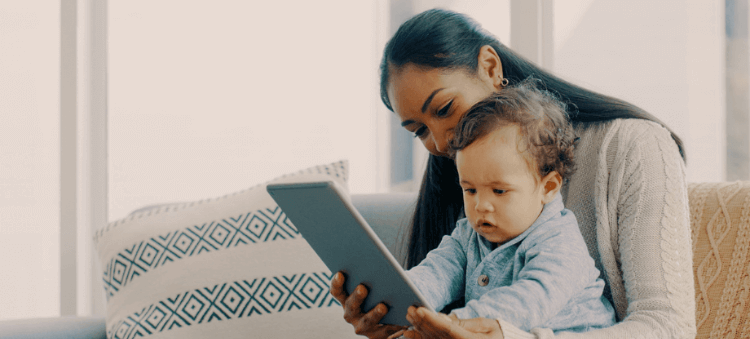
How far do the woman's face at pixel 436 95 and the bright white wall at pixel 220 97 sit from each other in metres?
1.10

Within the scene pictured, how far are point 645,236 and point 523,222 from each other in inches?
7.6

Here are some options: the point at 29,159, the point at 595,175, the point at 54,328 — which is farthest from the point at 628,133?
the point at 29,159

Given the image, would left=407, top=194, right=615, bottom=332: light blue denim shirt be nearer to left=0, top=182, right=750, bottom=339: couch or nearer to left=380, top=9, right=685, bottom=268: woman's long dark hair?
left=380, top=9, right=685, bottom=268: woman's long dark hair

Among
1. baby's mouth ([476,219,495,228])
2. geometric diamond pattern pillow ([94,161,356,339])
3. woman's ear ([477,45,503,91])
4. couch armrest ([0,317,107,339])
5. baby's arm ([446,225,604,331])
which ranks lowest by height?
couch armrest ([0,317,107,339])

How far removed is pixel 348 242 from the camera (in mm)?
725

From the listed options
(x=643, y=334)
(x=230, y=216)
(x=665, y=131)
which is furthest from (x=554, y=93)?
(x=230, y=216)

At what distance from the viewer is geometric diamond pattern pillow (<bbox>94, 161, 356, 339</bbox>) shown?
1.21m

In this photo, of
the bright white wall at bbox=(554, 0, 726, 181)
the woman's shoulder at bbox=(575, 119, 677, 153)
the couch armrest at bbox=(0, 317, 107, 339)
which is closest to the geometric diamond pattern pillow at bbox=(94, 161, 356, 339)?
the couch armrest at bbox=(0, 317, 107, 339)

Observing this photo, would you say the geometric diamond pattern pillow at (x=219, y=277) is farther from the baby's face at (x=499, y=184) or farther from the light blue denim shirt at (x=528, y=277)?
the baby's face at (x=499, y=184)

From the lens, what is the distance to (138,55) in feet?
7.06

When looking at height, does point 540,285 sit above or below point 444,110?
below

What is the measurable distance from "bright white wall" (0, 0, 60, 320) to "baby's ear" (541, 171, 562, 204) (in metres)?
1.82

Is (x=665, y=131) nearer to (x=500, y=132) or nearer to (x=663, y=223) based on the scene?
(x=663, y=223)

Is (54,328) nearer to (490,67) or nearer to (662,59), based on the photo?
(490,67)
